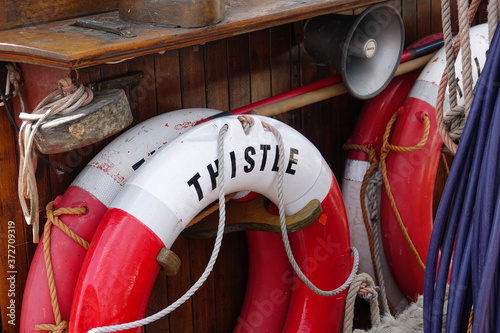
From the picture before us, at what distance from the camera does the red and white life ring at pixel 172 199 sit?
1.59 m

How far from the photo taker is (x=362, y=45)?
7.47 ft

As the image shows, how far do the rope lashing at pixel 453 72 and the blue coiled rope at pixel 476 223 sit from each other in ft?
0.11

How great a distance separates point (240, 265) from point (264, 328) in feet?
0.86

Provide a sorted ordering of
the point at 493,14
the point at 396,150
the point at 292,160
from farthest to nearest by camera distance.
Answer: the point at 396,150 < the point at 292,160 < the point at 493,14

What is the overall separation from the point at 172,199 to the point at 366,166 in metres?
1.06

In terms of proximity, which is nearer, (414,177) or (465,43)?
(465,43)

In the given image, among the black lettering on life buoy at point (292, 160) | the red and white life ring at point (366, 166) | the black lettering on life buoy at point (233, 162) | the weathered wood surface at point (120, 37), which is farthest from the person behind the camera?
the red and white life ring at point (366, 166)

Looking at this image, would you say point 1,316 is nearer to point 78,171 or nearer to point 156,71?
point 78,171

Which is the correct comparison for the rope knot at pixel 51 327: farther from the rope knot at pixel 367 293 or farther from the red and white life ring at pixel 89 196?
the rope knot at pixel 367 293

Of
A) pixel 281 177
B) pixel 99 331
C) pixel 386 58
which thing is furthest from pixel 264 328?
pixel 386 58

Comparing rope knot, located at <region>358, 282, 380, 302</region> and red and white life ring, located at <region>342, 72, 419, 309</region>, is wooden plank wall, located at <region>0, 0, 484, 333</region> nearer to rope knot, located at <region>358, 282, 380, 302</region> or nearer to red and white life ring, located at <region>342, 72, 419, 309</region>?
red and white life ring, located at <region>342, 72, 419, 309</region>

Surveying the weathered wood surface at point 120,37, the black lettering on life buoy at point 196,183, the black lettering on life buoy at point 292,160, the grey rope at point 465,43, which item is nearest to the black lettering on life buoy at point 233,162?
the black lettering on life buoy at point 196,183

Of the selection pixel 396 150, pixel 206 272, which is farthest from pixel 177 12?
pixel 396 150

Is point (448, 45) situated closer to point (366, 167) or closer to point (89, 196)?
point (89, 196)
